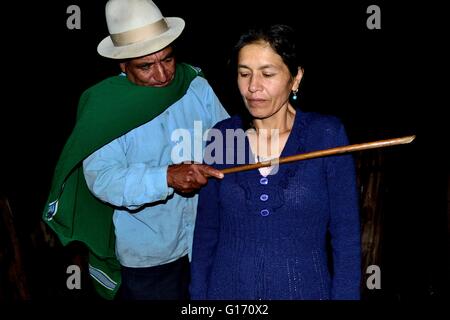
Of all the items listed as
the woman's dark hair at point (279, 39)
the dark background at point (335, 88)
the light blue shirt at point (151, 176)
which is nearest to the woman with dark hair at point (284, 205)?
the woman's dark hair at point (279, 39)

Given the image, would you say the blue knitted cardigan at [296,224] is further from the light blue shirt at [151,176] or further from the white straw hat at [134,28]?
the white straw hat at [134,28]

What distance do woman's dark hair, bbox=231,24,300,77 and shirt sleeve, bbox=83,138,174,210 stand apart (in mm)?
806

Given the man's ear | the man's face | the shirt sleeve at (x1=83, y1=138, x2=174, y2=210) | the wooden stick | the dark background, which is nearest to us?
the wooden stick

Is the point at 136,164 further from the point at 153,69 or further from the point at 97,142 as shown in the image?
the point at 153,69

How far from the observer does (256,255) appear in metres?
1.86

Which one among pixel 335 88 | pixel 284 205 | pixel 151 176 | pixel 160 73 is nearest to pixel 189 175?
pixel 151 176

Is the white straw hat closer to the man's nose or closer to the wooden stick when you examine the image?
the man's nose

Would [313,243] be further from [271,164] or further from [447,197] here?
[447,197]

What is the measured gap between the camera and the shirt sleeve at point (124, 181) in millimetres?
2203

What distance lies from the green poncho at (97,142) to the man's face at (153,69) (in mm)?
39

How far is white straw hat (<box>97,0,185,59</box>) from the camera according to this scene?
91.7 inches

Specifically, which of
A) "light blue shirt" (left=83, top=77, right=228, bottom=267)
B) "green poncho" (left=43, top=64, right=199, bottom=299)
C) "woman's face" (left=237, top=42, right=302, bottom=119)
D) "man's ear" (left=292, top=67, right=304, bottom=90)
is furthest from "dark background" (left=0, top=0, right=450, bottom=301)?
"woman's face" (left=237, top=42, right=302, bottom=119)

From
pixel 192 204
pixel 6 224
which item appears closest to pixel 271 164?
pixel 192 204

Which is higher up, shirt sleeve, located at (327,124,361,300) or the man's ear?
the man's ear
